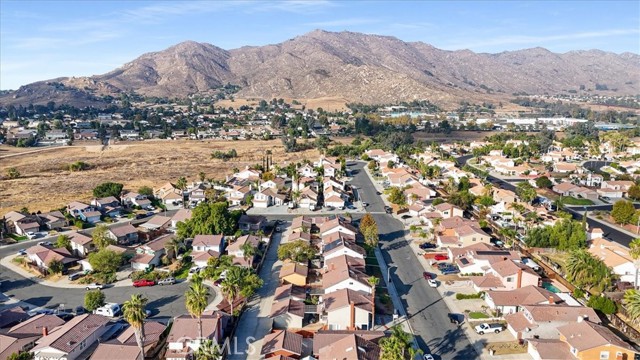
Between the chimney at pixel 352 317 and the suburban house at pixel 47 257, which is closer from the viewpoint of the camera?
the chimney at pixel 352 317

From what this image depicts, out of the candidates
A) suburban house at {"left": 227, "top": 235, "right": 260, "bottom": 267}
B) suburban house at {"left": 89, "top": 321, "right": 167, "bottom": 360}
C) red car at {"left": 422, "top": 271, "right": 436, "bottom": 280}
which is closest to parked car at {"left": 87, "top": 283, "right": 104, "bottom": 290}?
suburban house at {"left": 89, "top": 321, "right": 167, "bottom": 360}

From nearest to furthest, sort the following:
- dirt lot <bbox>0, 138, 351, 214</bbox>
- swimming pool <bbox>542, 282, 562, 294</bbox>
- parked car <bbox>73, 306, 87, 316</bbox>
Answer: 1. parked car <bbox>73, 306, 87, 316</bbox>
2. swimming pool <bbox>542, 282, 562, 294</bbox>
3. dirt lot <bbox>0, 138, 351, 214</bbox>

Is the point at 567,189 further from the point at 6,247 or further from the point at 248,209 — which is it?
the point at 6,247

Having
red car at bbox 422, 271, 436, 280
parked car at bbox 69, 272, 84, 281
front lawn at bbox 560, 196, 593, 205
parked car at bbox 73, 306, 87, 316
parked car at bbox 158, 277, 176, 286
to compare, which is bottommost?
red car at bbox 422, 271, 436, 280

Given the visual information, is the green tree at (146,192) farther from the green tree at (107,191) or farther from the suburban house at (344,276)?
the suburban house at (344,276)

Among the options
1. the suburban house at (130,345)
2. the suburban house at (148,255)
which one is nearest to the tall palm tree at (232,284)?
the suburban house at (130,345)

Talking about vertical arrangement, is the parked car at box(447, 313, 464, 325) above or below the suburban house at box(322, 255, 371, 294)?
below

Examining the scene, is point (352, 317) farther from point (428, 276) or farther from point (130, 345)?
point (130, 345)

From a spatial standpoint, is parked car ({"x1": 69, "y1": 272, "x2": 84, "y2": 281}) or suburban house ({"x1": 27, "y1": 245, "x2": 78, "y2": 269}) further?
suburban house ({"x1": 27, "y1": 245, "x2": 78, "y2": 269})

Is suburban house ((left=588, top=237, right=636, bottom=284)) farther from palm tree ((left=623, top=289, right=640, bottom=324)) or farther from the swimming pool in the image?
palm tree ((left=623, top=289, right=640, bottom=324))
